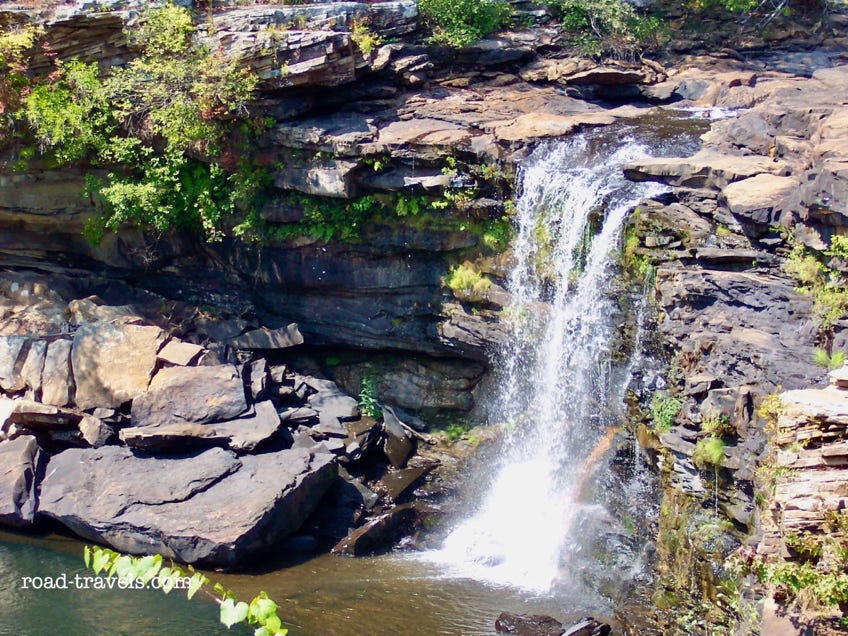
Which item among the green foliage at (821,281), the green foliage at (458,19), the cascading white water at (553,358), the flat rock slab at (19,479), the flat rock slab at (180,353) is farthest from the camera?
the green foliage at (458,19)

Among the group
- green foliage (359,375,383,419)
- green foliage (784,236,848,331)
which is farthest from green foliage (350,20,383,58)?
green foliage (784,236,848,331)

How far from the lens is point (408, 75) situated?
53.9 feet

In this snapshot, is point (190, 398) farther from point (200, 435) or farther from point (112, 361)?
point (112, 361)

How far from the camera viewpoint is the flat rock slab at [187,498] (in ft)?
38.2


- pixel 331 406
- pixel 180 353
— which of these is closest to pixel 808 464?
pixel 331 406

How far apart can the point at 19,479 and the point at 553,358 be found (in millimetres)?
8343

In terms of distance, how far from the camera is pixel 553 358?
541 inches

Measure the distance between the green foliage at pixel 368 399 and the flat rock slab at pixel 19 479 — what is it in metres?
5.44

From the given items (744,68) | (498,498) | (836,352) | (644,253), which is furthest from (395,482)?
(744,68)

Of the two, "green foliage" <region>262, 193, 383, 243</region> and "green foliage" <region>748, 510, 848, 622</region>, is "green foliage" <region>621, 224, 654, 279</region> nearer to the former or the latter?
"green foliage" <region>262, 193, 383, 243</region>

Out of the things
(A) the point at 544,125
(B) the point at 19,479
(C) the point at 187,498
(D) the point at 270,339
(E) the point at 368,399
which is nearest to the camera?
(C) the point at 187,498

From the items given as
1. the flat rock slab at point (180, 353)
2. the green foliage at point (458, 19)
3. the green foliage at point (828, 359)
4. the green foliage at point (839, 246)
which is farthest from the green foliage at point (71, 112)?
the green foliage at point (828, 359)

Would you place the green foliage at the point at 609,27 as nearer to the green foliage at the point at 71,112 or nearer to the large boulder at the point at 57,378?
the green foliage at the point at 71,112

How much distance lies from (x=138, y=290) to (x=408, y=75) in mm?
6661
